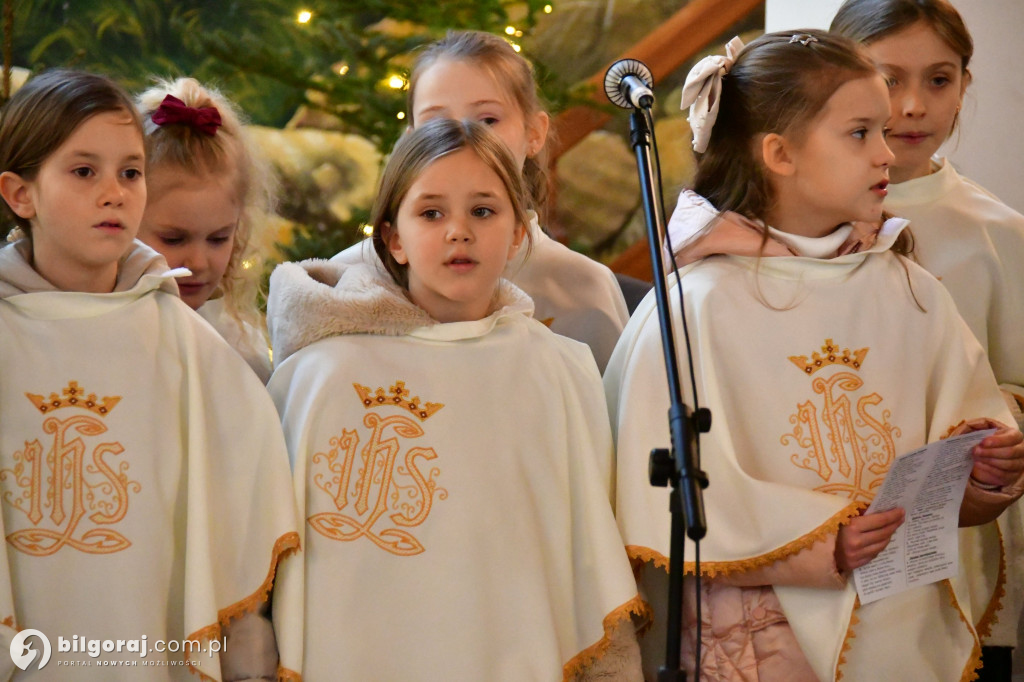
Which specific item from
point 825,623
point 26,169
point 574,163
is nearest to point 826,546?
point 825,623

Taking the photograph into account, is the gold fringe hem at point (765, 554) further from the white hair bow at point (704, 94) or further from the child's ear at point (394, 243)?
the white hair bow at point (704, 94)

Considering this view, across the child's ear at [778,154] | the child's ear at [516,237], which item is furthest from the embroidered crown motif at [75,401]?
the child's ear at [778,154]

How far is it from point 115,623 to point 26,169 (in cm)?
106

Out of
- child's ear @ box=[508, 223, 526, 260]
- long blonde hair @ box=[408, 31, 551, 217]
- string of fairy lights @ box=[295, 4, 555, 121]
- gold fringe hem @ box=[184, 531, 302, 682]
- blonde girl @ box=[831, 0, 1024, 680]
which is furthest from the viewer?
string of fairy lights @ box=[295, 4, 555, 121]

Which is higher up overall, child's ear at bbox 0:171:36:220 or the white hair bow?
the white hair bow

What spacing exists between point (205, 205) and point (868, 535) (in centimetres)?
204

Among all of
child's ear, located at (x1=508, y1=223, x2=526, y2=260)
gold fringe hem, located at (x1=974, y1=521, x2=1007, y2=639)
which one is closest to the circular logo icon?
child's ear, located at (x1=508, y1=223, x2=526, y2=260)

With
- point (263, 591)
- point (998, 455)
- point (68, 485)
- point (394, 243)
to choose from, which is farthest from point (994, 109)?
point (68, 485)

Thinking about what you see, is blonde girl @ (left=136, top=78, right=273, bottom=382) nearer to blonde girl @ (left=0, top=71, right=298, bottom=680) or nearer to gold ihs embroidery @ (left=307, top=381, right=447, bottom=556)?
blonde girl @ (left=0, top=71, right=298, bottom=680)

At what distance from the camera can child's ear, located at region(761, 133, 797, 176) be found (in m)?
3.12

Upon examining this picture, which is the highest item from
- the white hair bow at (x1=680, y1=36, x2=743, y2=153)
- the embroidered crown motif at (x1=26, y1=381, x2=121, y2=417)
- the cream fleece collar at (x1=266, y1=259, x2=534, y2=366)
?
the white hair bow at (x1=680, y1=36, x2=743, y2=153)

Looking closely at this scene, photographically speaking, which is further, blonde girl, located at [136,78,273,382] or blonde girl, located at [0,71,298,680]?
blonde girl, located at [136,78,273,382]

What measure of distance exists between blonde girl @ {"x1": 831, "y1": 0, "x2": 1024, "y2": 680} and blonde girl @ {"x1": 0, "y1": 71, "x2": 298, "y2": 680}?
221cm

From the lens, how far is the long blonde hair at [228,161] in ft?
11.2
